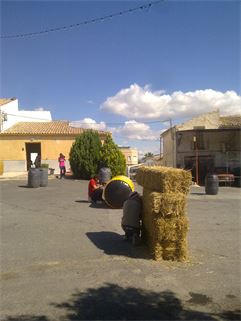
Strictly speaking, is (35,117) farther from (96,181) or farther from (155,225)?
(155,225)

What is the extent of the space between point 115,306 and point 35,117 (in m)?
45.3

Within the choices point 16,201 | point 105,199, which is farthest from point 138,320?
point 16,201

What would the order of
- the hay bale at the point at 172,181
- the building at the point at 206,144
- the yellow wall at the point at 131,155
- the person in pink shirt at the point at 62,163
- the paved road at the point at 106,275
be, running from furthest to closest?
the yellow wall at the point at 131,155, the building at the point at 206,144, the person in pink shirt at the point at 62,163, the hay bale at the point at 172,181, the paved road at the point at 106,275

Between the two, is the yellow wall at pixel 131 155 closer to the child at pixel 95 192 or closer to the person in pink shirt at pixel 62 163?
the person in pink shirt at pixel 62 163

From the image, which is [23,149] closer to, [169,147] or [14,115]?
[14,115]

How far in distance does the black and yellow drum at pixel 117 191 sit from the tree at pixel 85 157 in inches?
583

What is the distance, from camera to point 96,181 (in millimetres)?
16453

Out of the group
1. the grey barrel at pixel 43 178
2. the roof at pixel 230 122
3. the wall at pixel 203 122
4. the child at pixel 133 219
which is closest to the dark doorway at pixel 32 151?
the wall at pixel 203 122

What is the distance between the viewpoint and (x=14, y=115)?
4459 centimetres

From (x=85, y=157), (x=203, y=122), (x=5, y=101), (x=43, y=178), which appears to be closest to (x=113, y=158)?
(x=85, y=157)

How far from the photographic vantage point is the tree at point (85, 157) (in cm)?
2959

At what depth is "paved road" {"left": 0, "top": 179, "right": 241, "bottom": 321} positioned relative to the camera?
5477mm

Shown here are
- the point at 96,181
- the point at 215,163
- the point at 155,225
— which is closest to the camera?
the point at 155,225

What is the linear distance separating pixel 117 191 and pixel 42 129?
27546 mm
